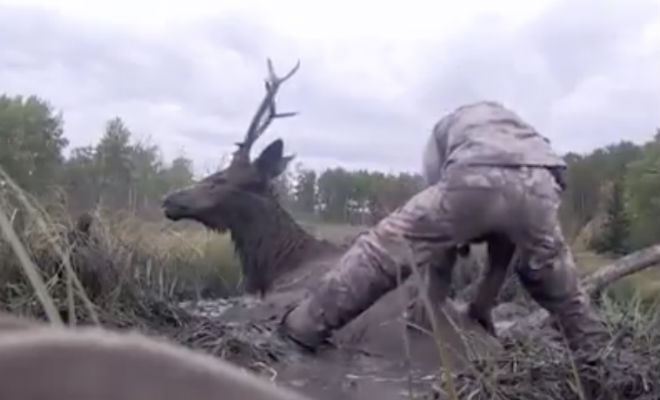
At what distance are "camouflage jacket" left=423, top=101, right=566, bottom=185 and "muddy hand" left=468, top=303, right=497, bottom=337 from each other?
47cm

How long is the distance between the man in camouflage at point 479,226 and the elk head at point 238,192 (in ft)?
5.71

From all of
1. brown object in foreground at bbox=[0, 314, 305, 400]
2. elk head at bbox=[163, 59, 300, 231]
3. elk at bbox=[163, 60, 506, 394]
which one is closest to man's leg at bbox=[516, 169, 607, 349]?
elk at bbox=[163, 60, 506, 394]

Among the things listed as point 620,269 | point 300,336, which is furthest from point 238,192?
point 300,336

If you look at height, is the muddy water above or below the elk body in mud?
below

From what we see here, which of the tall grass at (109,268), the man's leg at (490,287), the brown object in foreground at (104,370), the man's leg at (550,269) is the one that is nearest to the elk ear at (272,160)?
the tall grass at (109,268)

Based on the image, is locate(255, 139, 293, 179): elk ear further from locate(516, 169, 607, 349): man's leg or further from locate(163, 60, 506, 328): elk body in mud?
locate(516, 169, 607, 349): man's leg

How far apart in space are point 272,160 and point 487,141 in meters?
1.95

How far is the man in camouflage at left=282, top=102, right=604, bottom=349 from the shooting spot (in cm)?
327

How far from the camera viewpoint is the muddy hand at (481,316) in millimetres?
3852

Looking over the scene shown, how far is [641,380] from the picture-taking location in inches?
106

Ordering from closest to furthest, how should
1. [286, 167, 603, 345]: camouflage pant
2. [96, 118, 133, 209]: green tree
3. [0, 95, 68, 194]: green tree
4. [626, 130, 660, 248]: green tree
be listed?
1. [286, 167, 603, 345]: camouflage pant
2. [0, 95, 68, 194]: green tree
3. [96, 118, 133, 209]: green tree
4. [626, 130, 660, 248]: green tree

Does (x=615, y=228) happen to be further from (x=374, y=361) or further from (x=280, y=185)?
(x=374, y=361)

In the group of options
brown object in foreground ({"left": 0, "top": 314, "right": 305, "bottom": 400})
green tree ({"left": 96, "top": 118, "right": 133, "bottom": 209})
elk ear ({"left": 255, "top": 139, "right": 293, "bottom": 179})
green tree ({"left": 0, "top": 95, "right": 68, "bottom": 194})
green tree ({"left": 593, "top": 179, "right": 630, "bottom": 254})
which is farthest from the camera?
green tree ({"left": 593, "top": 179, "right": 630, "bottom": 254})

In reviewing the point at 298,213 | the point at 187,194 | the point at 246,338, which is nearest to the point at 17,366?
the point at 246,338
